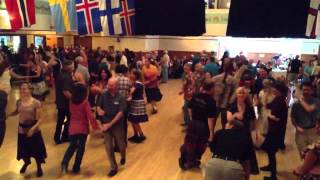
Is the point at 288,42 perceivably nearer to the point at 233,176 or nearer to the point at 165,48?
the point at 165,48

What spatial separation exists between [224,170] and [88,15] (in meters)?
4.48

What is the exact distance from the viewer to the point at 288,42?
62.7 ft

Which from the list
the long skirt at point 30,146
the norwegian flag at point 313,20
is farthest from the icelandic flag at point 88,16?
the norwegian flag at point 313,20

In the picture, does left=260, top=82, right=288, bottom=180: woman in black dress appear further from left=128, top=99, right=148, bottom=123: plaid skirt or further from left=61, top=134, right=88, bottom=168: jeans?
left=61, top=134, right=88, bottom=168: jeans

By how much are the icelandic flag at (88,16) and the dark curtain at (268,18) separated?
2.66m

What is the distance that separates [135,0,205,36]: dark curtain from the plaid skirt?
135cm

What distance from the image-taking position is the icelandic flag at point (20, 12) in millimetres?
5973

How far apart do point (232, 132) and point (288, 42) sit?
17009mm

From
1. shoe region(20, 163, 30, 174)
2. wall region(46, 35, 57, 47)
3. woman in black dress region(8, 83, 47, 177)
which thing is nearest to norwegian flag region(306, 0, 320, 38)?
woman in black dress region(8, 83, 47, 177)

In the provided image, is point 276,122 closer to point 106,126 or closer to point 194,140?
point 194,140

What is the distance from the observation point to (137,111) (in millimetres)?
6625

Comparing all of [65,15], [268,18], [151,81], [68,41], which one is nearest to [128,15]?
[65,15]

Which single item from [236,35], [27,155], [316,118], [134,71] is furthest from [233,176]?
[134,71]

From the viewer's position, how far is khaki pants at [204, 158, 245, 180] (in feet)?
11.2
